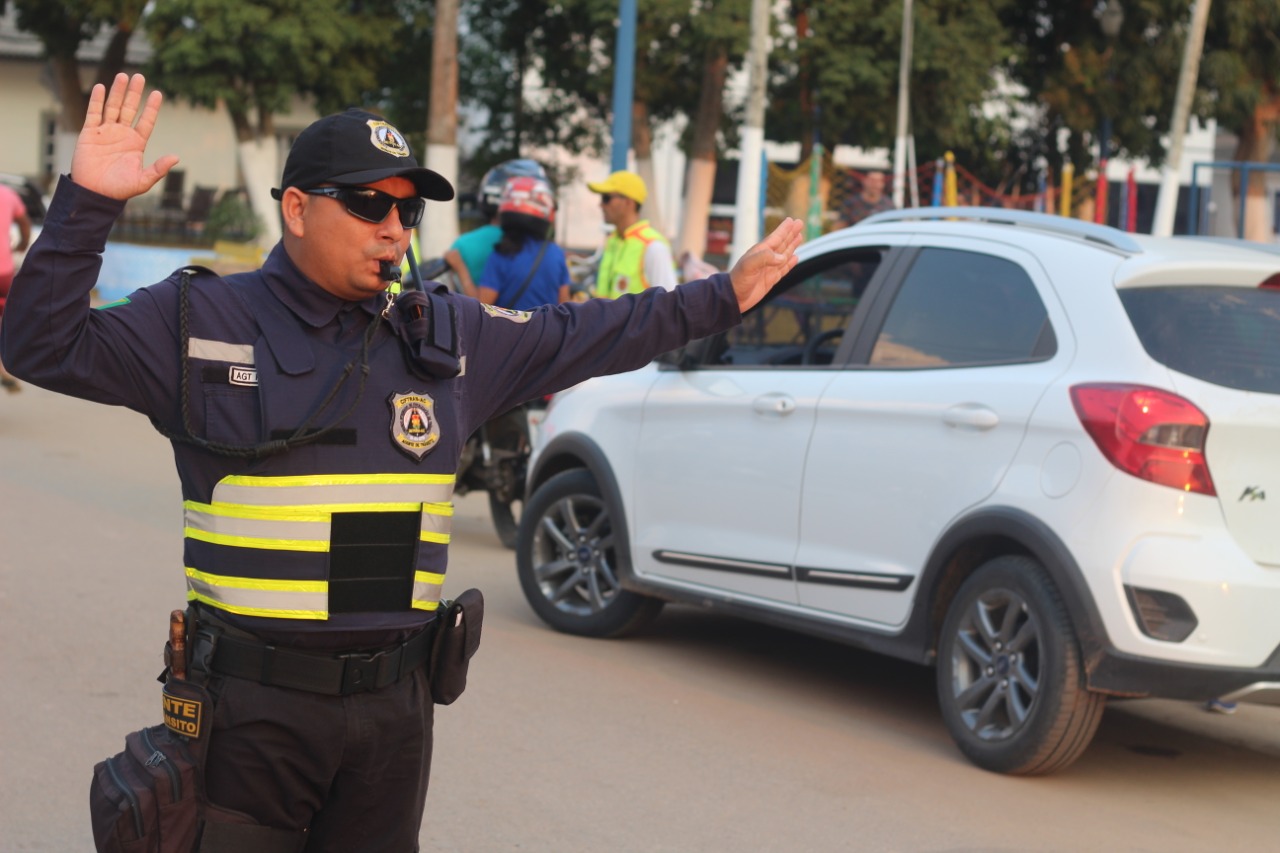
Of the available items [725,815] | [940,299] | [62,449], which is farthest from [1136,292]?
[62,449]

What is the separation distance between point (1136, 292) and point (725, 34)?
83.0 feet

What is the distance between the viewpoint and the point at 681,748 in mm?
5738

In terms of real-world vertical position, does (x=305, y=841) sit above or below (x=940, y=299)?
below

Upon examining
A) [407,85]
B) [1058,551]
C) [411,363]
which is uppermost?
[407,85]

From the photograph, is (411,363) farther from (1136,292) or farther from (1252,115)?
(1252,115)

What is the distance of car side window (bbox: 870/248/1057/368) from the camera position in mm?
5691

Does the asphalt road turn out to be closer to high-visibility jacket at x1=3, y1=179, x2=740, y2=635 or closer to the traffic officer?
the traffic officer

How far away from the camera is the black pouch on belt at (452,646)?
9.87ft

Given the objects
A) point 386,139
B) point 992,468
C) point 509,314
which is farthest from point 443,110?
point 386,139

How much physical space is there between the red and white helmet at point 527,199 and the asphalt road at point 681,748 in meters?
1.98

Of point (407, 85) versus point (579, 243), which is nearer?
point (407, 85)

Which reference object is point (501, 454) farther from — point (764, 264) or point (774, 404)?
point (764, 264)

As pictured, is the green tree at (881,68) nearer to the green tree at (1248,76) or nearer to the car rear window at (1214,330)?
the green tree at (1248,76)

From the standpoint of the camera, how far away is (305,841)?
296cm
